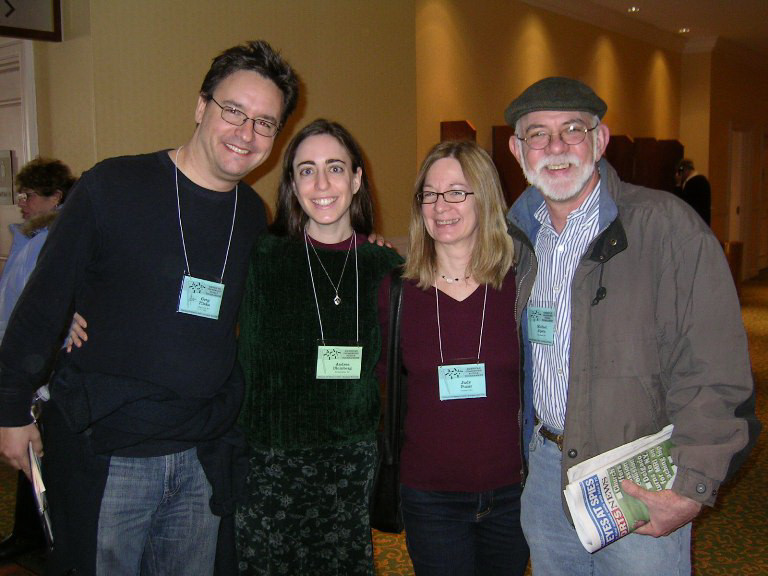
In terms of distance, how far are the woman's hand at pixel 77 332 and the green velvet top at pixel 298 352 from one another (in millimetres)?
410

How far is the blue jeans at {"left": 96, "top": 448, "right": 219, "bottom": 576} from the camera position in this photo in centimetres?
163

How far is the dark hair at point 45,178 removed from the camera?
304cm

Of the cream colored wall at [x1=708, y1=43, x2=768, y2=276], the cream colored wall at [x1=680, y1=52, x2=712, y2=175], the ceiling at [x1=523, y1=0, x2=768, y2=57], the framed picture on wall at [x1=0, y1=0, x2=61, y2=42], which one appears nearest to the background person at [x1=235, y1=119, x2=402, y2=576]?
the framed picture on wall at [x1=0, y1=0, x2=61, y2=42]

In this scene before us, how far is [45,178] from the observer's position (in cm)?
305

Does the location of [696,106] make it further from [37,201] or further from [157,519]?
[157,519]

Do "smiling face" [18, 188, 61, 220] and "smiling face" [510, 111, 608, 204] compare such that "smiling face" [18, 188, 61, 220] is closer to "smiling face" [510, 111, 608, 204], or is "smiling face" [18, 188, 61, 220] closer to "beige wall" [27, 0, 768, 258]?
"beige wall" [27, 0, 768, 258]

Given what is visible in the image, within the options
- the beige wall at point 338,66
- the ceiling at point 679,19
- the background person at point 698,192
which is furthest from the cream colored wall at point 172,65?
the background person at point 698,192

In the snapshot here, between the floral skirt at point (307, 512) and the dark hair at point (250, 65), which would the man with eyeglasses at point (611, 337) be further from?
the dark hair at point (250, 65)

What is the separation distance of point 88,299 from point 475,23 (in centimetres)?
573

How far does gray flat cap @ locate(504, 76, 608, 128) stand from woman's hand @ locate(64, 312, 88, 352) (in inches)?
48.4

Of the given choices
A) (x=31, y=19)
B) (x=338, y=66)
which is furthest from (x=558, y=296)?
(x=338, y=66)

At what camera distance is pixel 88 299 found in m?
1.66

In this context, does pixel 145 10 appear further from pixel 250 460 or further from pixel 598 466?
pixel 598 466

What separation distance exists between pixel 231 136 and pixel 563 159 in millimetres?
850
